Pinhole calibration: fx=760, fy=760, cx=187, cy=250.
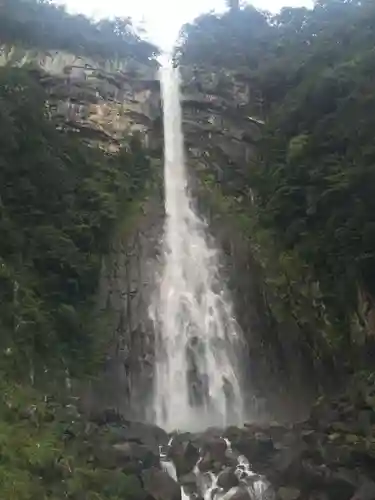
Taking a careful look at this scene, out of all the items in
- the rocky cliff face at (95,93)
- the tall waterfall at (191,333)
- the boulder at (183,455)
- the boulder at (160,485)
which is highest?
the rocky cliff face at (95,93)

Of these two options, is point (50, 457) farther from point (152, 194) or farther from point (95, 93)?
point (95, 93)

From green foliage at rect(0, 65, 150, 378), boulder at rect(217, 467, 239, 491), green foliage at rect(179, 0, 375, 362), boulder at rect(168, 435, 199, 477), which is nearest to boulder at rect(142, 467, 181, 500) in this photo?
boulder at rect(168, 435, 199, 477)

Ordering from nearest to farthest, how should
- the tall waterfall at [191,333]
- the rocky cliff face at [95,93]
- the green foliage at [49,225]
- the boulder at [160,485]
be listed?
the boulder at [160,485] → the green foliage at [49,225] → the tall waterfall at [191,333] → the rocky cliff face at [95,93]

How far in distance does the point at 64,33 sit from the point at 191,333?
32.9 feet

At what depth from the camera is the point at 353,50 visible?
62.4 ft

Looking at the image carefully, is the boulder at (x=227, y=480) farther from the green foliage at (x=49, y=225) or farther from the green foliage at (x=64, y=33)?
the green foliage at (x=64, y=33)

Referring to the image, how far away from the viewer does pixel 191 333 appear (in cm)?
1630

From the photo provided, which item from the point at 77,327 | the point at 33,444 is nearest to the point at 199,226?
the point at 77,327

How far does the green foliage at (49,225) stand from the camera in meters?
14.6

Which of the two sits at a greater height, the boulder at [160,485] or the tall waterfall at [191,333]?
the tall waterfall at [191,333]

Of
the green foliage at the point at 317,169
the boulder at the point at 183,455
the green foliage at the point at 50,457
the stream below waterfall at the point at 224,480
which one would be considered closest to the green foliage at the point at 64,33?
the green foliage at the point at 317,169

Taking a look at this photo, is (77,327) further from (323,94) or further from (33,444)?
(323,94)

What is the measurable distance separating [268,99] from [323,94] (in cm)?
300

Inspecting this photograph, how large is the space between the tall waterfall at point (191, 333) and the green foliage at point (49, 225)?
1402 mm
